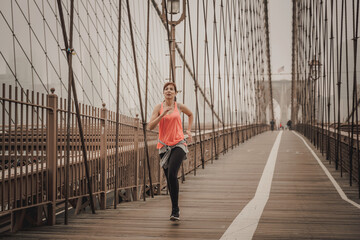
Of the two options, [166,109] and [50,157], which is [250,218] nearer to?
[166,109]

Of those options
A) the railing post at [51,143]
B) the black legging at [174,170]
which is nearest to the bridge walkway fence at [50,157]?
the railing post at [51,143]

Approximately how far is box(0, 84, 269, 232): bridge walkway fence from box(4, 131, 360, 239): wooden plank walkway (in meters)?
0.21

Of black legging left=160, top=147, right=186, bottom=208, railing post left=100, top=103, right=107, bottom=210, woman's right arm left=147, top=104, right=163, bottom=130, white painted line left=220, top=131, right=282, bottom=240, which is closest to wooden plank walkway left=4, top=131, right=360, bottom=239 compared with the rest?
white painted line left=220, top=131, right=282, bottom=240

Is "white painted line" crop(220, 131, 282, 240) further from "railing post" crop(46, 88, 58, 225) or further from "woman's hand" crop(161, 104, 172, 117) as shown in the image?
"railing post" crop(46, 88, 58, 225)

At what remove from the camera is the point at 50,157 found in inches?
136

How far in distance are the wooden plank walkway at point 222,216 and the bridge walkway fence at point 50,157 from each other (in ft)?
0.69

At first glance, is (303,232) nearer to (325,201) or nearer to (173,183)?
(173,183)

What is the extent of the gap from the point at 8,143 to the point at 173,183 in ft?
4.12

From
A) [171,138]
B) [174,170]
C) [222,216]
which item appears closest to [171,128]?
[171,138]

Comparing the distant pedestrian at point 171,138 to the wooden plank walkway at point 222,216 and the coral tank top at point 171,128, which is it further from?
the wooden plank walkway at point 222,216

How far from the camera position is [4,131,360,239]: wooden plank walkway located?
3.04 meters

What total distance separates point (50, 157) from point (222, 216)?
1.43 meters

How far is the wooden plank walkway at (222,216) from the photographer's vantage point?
3.04 meters

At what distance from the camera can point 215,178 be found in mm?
7418
